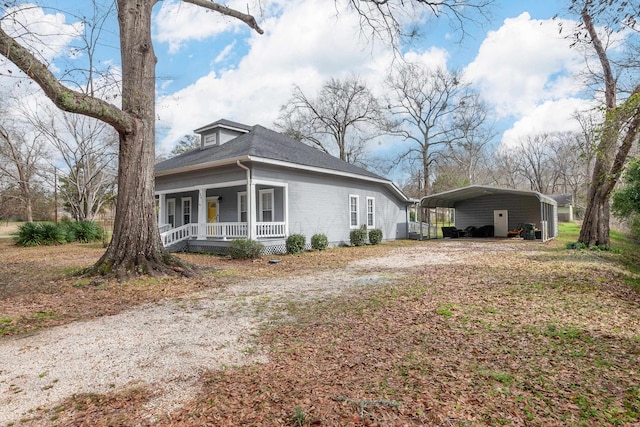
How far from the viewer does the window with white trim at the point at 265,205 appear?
1488cm

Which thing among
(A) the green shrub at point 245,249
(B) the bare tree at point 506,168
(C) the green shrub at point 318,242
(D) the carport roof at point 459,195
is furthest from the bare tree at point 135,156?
(B) the bare tree at point 506,168

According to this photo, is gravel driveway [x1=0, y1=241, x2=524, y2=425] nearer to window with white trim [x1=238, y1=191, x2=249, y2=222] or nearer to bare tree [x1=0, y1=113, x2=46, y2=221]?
window with white trim [x1=238, y1=191, x2=249, y2=222]

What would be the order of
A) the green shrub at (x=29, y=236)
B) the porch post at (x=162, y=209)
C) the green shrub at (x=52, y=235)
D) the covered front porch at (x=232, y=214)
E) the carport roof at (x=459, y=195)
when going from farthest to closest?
the carport roof at (x=459, y=195)
the green shrub at (x=52, y=235)
the green shrub at (x=29, y=236)
the porch post at (x=162, y=209)
the covered front porch at (x=232, y=214)

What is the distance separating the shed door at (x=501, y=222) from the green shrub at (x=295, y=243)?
1632 centimetres

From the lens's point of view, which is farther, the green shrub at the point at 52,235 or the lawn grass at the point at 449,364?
the green shrub at the point at 52,235

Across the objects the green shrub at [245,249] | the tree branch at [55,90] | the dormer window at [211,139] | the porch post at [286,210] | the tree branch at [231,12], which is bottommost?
the green shrub at [245,249]

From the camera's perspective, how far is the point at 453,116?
33.1 meters

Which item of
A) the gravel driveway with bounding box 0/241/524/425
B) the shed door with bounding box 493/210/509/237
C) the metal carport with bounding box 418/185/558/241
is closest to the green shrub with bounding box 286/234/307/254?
the gravel driveway with bounding box 0/241/524/425

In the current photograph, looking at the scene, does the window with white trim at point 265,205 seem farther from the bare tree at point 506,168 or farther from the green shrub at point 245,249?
the bare tree at point 506,168

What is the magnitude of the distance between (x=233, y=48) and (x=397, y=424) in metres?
12.6

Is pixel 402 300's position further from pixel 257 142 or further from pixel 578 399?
pixel 257 142

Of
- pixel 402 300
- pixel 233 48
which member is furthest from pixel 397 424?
pixel 233 48

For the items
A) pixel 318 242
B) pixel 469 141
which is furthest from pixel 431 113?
pixel 318 242

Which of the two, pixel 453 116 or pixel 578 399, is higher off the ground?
pixel 453 116
